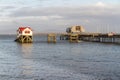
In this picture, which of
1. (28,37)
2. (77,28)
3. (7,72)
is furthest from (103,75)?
(77,28)

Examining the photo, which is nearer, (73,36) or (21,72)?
(21,72)

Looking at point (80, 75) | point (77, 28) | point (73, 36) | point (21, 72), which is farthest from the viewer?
point (77, 28)

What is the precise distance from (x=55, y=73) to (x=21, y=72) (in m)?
3.16

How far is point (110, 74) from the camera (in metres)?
29.5

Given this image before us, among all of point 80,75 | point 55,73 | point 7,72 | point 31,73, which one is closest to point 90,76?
point 80,75

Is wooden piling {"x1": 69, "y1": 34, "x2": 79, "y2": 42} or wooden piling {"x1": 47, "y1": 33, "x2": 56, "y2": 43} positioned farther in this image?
wooden piling {"x1": 69, "y1": 34, "x2": 79, "y2": 42}

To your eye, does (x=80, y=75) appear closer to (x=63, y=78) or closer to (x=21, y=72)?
(x=63, y=78)

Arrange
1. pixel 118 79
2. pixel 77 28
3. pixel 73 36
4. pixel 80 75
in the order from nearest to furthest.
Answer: pixel 118 79 < pixel 80 75 < pixel 73 36 < pixel 77 28

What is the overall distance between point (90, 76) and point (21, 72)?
6.58 m

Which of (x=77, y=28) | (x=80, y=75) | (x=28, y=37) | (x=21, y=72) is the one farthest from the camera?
(x=77, y=28)

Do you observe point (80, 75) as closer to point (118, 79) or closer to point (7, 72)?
point (118, 79)

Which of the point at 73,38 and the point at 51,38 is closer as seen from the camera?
the point at 73,38

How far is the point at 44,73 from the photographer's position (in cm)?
2998

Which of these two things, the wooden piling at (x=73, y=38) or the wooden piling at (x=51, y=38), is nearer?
the wooden piling at (x=51, y=38)
